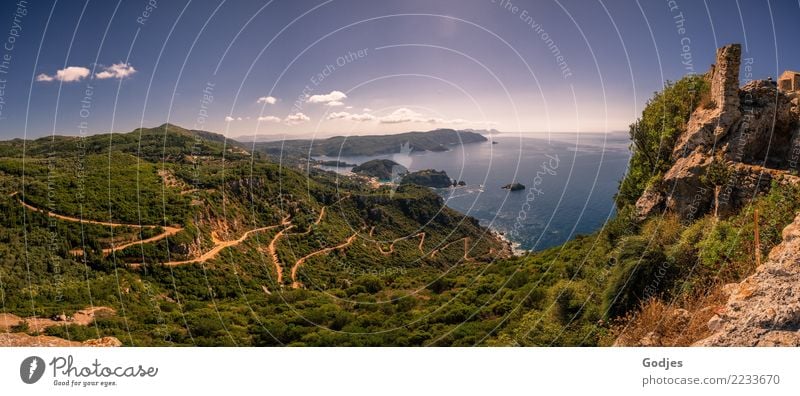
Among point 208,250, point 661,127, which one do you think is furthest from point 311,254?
point 661,127

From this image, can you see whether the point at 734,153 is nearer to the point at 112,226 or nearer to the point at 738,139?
the point at 738,139

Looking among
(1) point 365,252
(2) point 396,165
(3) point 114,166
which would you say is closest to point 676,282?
(1) point 365,252

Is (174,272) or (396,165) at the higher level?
(396,165)

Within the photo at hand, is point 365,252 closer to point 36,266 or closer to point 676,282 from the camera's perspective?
point 36,266

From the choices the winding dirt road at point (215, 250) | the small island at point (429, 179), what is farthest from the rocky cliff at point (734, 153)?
the small island at point (429, 179)

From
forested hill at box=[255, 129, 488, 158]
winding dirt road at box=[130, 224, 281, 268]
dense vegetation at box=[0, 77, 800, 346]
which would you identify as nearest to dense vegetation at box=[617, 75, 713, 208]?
dense vegetation at box=[0, 77, 800, 346]
